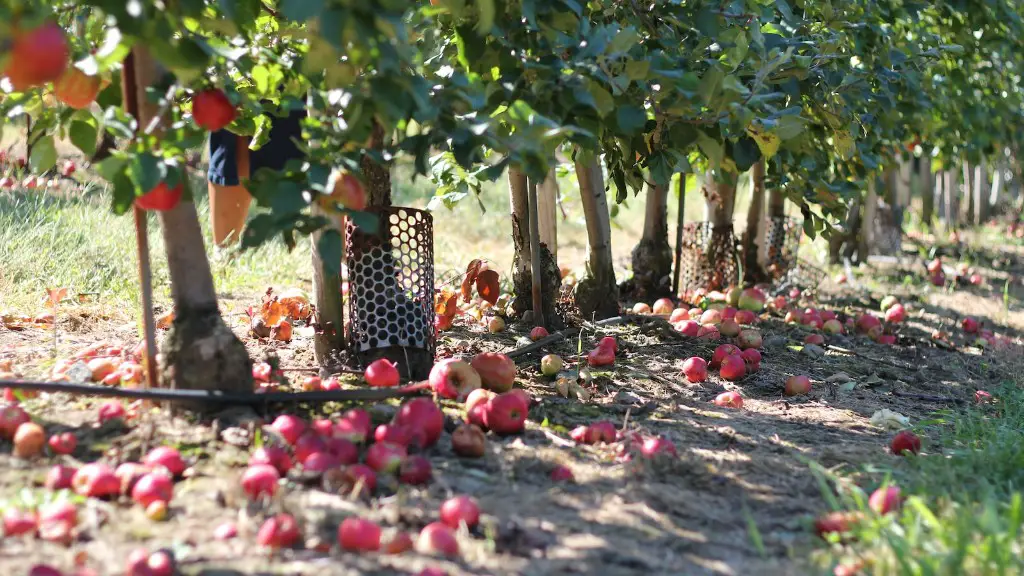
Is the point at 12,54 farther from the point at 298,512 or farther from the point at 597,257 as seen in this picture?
the point at 597,257

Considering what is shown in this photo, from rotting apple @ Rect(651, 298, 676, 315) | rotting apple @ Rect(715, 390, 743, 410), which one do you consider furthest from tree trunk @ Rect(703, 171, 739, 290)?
rotting apple @ Rect(715, 390, 743, 410)

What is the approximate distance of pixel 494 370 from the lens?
10.6 feet

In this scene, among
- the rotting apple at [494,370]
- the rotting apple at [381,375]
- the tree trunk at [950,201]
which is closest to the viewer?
the rotting apple at [381,375]

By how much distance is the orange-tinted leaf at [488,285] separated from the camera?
14.3 ft

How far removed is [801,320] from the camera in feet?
17.2

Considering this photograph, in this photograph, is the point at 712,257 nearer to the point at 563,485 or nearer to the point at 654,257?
the point at 654,257

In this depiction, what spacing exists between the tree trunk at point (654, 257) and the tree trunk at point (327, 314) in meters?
2.53

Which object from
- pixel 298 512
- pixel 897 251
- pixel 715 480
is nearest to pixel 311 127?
pixel 298 512

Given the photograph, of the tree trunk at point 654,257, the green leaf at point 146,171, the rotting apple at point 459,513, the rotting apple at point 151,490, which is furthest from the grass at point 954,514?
the tree trunk at point 654,257

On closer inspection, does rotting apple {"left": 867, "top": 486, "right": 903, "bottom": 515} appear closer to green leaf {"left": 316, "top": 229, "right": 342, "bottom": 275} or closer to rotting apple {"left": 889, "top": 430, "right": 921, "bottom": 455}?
rotting apple {"left": 889, "top": 430, "right": 921, "bottom": 455}

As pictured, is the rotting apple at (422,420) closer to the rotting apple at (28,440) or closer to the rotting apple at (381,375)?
the rotting apple at (381,375)

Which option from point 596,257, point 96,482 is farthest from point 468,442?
point 596,257

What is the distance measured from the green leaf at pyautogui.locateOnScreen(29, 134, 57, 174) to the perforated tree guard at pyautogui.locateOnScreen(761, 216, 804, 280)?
16.4ft

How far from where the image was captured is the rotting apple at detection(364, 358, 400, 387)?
302 centimetres
